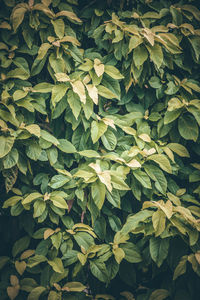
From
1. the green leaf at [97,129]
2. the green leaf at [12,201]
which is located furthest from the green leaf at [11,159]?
the green leaf at [97,129]

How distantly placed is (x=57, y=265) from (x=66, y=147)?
29.4 inches

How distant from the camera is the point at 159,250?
1.53 metres

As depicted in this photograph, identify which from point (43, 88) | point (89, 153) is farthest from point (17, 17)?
point (89, 153)

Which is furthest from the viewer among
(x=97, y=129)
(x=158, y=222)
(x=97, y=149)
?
(x=97, y=149)

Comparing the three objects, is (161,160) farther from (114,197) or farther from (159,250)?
(159,250)

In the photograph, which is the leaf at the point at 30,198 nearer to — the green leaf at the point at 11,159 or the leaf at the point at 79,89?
the green leaf at the point at 11,159

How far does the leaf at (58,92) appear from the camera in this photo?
1570mm

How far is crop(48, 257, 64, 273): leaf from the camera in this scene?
1547 millimetres

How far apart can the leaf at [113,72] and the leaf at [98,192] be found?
72cm

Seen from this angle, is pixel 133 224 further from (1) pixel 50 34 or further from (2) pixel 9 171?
(1) pixel 50 34

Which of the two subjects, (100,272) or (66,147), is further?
(66,147)

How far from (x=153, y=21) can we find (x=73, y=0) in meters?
0.62

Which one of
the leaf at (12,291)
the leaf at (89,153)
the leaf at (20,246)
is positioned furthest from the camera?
the leaf at (20,246)

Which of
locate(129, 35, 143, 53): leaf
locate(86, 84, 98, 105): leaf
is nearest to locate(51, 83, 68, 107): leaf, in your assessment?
locate(86, 84, 98, 105): leaf
